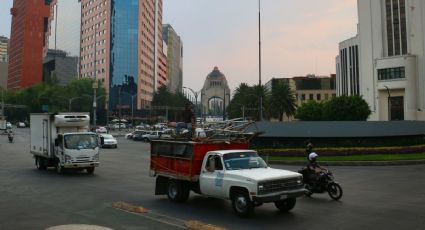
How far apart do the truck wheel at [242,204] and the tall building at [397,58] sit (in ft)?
228

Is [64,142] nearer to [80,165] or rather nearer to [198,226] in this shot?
[80,165]

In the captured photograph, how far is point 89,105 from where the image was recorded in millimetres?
121500

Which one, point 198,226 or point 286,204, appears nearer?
point 198,226

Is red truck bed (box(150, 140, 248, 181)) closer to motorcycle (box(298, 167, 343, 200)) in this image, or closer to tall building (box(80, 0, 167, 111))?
motorcycle (box(298, 167, 343, 200))

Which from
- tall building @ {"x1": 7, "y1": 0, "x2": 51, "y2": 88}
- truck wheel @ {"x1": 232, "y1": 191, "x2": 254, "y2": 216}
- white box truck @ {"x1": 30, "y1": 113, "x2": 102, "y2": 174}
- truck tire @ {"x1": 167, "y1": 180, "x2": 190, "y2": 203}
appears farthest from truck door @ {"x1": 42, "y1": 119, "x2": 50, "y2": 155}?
tall building @ {"x1": 7, "y1": 0, "x2": 51, "y2": 88}

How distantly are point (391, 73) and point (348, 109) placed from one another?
58.6 feet

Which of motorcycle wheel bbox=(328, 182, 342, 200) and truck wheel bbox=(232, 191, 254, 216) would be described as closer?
truck wheel bbox=(232, 191, 254, 216)

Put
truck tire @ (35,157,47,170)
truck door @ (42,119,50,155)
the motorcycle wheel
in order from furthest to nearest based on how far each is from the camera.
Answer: truck tire @ (35,157,47,170) < truck door @ (42,119,50,155) < the motorcycle wheel

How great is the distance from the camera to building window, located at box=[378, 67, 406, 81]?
76.3 meters

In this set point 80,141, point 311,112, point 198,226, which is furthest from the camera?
point 311,112

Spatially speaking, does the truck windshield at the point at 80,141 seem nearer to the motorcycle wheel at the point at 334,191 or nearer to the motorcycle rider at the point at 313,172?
the motorcycle rider at the point at 313,172

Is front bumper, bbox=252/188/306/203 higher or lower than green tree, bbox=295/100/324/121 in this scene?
lower

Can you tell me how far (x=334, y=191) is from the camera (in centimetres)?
1502

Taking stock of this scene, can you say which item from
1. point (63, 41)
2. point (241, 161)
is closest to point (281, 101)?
point (241, 161)
